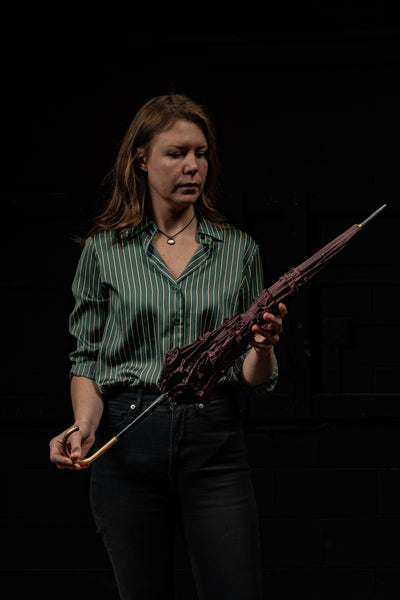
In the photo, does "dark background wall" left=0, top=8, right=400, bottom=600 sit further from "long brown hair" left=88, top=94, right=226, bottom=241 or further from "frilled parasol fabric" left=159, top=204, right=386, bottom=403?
"frilled parasol fabric" left=159, top=204, right=386, bottom=403

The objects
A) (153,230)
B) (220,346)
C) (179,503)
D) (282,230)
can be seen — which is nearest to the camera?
(220,346)

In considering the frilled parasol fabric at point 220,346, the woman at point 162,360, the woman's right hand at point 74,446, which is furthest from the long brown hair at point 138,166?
the woman's right hand at point 74,446

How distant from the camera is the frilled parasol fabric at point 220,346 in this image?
1.78 m

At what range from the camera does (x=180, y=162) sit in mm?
1950

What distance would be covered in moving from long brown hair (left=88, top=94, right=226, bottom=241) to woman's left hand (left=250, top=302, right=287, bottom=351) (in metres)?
0.35

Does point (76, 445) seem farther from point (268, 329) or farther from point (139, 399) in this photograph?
point (268, 329)

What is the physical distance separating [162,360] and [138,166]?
456 millimetres

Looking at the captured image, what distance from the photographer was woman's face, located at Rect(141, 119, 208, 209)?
6.39 feet

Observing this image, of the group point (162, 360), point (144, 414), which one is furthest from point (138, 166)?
point (144, 414)

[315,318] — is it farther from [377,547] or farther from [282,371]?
[377,547]

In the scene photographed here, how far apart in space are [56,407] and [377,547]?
130cm

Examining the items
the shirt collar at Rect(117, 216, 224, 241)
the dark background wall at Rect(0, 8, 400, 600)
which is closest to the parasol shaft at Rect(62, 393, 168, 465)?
the shirt collar at Rect(117, 216, 224, 241)

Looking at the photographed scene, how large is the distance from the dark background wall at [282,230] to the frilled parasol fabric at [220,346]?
1.53 meters

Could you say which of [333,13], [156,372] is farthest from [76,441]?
[333,13]
